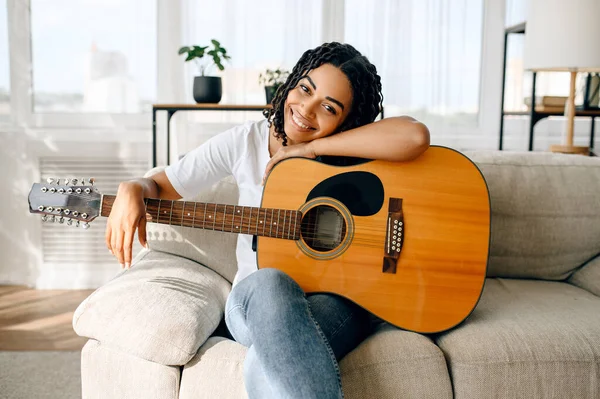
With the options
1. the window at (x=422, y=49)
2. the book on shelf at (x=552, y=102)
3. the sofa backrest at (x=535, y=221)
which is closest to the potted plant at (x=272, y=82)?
the window at (x=422, y=49)

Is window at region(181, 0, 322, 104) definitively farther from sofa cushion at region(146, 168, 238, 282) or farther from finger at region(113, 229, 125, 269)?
finger at region(113, 229, 125, 269)

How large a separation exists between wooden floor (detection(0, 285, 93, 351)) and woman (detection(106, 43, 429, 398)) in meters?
1.20

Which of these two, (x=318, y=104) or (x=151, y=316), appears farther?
(x=318, y=104)

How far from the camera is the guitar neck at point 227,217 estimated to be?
1.40 metres

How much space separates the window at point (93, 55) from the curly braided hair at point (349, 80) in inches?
69.7

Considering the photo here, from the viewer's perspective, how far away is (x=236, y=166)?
1.59 meters

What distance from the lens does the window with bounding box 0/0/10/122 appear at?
3006mm

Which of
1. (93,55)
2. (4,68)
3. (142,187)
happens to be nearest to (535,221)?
(142,187)

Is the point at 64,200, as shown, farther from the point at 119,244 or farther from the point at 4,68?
the point at 4,68

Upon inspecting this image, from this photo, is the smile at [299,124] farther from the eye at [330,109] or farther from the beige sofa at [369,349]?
the beige sofa at [369,349]

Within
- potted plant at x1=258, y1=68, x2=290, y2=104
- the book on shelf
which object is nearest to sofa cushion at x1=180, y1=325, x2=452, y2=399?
potted plant at x1=258, y1=68, x2=290, y2=104

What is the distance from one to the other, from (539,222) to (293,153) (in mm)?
841

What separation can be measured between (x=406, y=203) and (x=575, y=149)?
4.58 feet

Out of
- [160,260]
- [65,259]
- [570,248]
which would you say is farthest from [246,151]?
[65,259]
